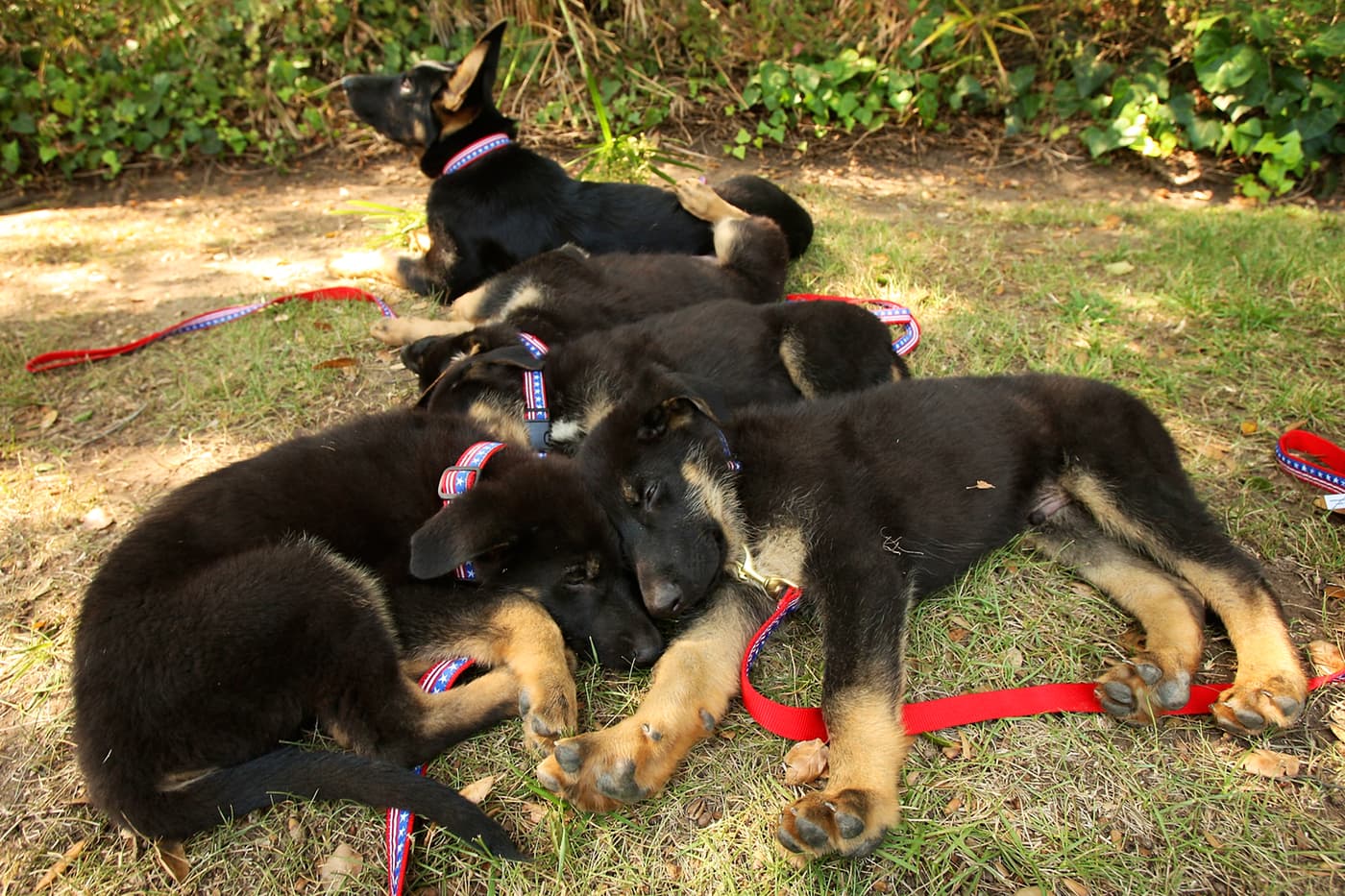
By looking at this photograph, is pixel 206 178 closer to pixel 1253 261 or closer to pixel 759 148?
pixel 759 148

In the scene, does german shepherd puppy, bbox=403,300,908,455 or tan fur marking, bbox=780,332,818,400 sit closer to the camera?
german shepherd puppy, bbox=403,300,908,455

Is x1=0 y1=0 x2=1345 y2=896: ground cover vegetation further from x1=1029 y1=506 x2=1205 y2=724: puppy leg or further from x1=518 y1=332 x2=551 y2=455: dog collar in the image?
x1=518 y1=332 x2=551 y2=455: dog collar

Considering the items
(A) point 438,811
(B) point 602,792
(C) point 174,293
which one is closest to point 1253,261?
(B) point 602,792

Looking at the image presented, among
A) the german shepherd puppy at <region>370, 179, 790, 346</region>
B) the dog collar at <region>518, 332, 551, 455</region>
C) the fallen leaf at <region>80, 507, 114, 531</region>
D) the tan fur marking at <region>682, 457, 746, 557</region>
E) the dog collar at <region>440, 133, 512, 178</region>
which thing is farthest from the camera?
the dog collar at <region>440, 133, 512, 178</region>

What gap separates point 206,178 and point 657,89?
A: 491cm

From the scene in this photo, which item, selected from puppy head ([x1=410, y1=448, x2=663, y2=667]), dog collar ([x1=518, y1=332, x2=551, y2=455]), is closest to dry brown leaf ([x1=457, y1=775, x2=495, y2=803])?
puppy head ([x1=410, y1=448, x2=663, y2=667])

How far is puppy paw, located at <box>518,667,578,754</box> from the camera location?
9.09 feet

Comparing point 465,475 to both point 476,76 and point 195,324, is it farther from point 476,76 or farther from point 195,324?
point 476,76

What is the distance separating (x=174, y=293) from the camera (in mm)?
6328

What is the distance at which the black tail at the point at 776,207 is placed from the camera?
20.1 feet

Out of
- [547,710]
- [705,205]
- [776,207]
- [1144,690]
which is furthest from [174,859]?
[776,207]

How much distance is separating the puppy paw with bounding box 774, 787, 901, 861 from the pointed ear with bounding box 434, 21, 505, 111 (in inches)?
203

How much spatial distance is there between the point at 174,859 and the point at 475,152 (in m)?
4.76

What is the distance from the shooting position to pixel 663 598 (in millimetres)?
2988
